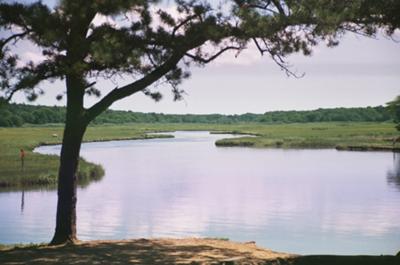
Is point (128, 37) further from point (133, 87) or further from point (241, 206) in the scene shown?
point (241, 206)

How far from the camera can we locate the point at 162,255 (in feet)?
37.1

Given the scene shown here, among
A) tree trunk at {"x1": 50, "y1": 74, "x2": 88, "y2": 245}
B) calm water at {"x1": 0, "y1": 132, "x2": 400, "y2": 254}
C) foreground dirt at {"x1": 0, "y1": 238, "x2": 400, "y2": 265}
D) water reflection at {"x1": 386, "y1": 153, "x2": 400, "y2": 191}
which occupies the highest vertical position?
tree trunk at {"x1": 50, "y1": 74, "x2": 88, "y2": 245}

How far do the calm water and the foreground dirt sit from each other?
22.0 ft

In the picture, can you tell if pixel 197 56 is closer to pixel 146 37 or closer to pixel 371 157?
pixel 146 37

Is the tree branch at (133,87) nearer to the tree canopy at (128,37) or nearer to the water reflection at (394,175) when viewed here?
the tree canopy at (128,37)

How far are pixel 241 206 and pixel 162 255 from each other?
16795 millimetres

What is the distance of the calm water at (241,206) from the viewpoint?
20.6 m

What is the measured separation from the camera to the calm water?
20.6 metres

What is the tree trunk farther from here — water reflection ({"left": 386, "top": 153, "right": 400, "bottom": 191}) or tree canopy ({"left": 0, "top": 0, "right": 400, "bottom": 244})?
water reflection ({"left": 386, "top": 153, "right": 400, "bottom": 191})

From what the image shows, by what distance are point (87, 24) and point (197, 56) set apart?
2.78m

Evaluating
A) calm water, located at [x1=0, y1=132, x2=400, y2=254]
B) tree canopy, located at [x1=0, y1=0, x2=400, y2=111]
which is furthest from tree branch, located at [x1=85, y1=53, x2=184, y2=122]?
calm water, located at [x1=0, y1=132, x2=400, y2=254]

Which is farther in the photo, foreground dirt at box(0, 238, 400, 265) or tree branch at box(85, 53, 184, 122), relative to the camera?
tree branch at box(85, 53, 184, 122)

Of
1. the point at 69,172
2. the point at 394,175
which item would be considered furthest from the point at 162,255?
the point at 394,175

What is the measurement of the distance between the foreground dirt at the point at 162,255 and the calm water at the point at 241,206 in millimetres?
6704
